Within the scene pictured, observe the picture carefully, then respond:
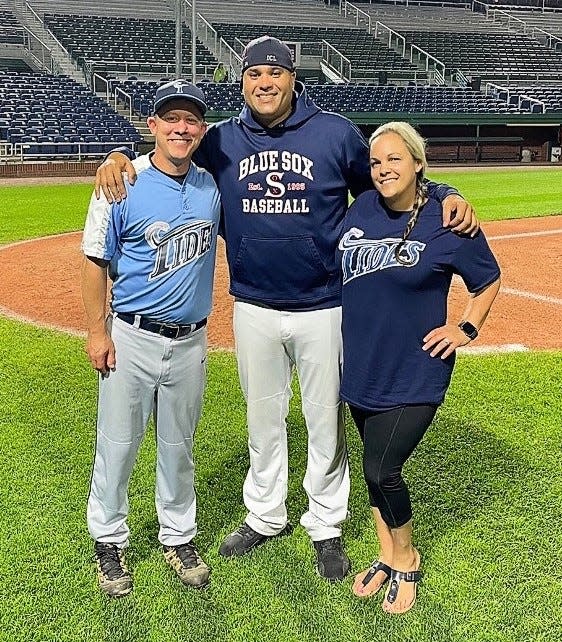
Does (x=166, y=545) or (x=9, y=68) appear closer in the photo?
(x=166, y=545)

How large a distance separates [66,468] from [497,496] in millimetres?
2389

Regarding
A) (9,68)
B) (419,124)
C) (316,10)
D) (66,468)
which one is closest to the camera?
(66,468)

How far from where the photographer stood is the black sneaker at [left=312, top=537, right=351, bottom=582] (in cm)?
328

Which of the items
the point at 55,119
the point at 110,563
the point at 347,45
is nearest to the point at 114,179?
the point at 110,563

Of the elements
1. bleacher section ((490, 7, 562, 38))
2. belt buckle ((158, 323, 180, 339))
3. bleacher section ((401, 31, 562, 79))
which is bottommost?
belt buckle ((158, 323, 180, 339))

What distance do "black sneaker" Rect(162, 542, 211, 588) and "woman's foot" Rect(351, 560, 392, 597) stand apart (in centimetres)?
64

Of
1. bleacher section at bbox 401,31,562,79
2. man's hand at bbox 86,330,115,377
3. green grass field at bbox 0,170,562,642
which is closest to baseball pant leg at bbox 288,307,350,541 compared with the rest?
green grass field at bbox 0,170,562,642

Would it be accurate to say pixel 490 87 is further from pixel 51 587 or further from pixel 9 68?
pixel 51 587

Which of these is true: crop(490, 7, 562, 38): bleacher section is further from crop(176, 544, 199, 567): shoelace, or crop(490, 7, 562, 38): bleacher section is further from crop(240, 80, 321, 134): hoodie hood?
crop(176, 544, 199, 567): shoelace

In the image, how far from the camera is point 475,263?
285 cm

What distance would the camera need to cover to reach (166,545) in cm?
334

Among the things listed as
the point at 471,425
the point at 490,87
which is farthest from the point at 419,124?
the point at 471,425

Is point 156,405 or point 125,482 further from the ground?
point 156,405

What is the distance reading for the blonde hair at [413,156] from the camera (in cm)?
281
